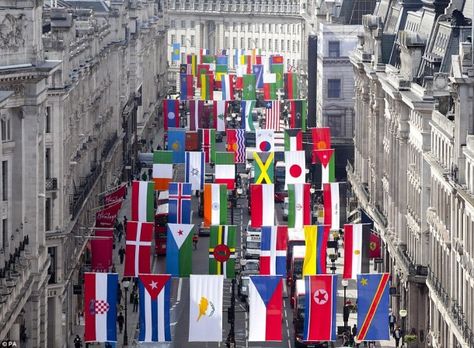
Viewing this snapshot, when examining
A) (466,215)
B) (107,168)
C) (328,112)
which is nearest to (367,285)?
(466,215)

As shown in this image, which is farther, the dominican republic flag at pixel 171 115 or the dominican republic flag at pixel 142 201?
the dominican republic flag at pixel 171 115

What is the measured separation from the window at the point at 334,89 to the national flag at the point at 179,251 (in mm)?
72852

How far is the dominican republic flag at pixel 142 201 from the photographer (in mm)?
107250

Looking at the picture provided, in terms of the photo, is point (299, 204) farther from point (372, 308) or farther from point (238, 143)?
point (238, 143)

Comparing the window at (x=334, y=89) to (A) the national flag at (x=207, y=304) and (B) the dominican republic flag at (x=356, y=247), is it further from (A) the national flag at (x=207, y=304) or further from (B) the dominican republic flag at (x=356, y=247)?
(A) the national flag at (x=207, y=304)

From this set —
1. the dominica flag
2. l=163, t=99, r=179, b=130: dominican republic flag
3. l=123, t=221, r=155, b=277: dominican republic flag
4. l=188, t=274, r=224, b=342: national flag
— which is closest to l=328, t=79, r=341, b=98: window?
l=163, t=99, r=179, b=130: dominican republic flag

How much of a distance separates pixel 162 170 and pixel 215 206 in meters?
14.9

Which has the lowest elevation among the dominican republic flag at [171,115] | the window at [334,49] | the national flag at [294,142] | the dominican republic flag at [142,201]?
the dominican republic flag at [171,115]

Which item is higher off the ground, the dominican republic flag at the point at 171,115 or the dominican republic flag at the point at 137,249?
the dominican republic flag at the point at 137,249

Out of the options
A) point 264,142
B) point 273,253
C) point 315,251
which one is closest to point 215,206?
point 273,253

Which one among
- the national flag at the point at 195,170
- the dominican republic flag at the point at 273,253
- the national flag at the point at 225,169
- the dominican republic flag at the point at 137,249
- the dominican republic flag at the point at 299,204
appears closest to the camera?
the dominican republic flag at the point at 137,249

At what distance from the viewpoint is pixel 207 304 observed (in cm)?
8012

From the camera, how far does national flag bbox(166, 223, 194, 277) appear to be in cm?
9212

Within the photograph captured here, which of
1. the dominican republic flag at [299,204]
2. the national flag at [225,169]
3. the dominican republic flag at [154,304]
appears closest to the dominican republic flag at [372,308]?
the dominican republic flag at [154,304]
